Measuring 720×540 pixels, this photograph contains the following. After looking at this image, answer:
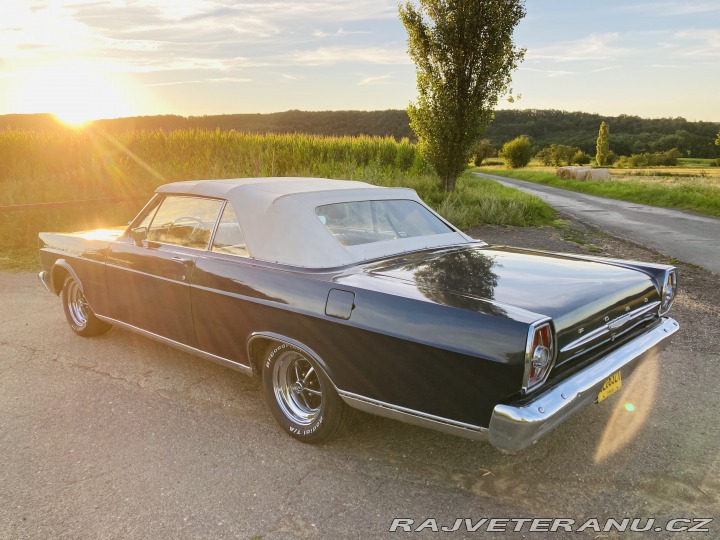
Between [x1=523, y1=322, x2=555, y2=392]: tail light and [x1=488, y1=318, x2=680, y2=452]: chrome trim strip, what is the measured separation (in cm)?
8

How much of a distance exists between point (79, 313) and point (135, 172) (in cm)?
1039

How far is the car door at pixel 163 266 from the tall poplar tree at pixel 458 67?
1336cm

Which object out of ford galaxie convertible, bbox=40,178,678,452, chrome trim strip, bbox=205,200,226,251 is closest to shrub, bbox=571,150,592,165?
ford galaxie convertible, bbox=40,178,678,452

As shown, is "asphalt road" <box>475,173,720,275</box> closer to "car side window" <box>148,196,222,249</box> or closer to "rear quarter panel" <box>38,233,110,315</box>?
"car side window" <box>148,196,222,249</box>

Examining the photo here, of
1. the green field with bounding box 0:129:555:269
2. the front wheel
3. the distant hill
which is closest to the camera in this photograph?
the front wheel

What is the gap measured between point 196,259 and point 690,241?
10.8m

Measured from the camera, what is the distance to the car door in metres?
3.76

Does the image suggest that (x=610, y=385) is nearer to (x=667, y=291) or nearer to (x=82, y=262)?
(x=667, y=291)

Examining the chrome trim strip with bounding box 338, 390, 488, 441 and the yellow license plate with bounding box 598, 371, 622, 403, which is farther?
the yellow license plate with bounding box 598, 371, 622, 403

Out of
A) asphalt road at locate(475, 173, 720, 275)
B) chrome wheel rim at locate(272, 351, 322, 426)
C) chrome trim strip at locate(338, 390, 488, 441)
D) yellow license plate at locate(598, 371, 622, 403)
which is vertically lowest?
asphalt road at locate(475, 173, 720, 275)

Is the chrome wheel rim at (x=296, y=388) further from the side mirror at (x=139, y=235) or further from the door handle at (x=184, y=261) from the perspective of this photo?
the side mirror at (x=139, y=235)

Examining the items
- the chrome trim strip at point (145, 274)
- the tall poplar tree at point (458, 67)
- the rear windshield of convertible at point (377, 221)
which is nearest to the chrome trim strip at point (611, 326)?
the rear windshield of convertible at point (377, 221)

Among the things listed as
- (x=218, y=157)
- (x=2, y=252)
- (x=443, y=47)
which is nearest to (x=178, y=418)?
(x=2, y=252)

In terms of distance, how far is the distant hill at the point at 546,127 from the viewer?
70500 millimetres
